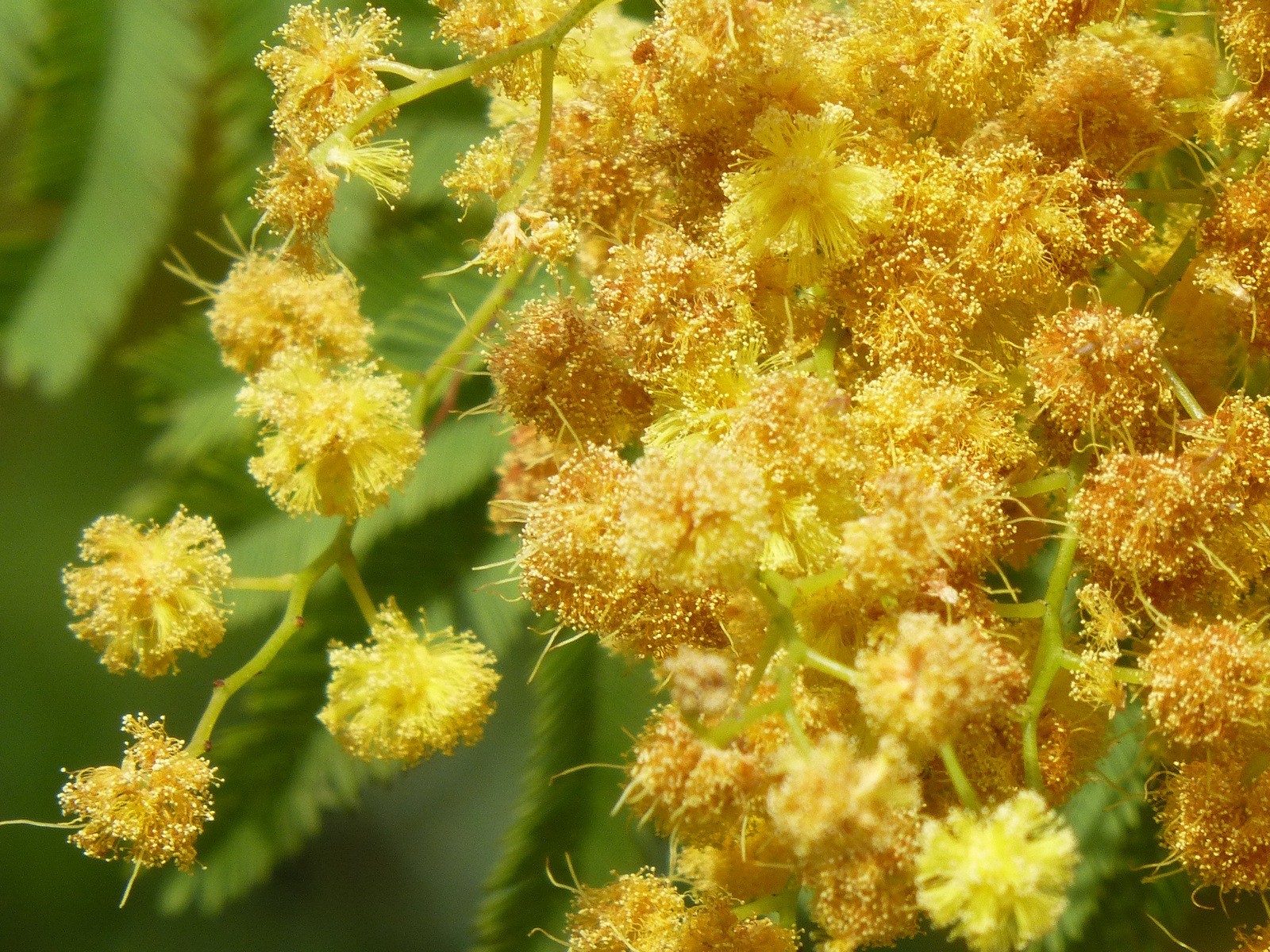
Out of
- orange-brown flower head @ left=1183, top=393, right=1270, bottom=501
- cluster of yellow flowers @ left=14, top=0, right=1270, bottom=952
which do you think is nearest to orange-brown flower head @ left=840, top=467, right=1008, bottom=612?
cluster of yellow flowers @ left=14, top=0, right=1270, bottom=952

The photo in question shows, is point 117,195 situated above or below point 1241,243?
below

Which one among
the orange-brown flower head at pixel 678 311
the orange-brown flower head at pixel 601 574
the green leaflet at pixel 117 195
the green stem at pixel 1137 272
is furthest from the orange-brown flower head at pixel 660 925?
the green leaflet at pixel 117 195

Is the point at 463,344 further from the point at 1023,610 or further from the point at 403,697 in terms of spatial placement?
the point at 1023,610

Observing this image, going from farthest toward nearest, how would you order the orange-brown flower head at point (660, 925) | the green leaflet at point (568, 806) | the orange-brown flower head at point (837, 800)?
the green leaflet at point (568, 806) < the orange-brown flower head at point (660, 925) < the orange-brown flower head at point (837, 800)

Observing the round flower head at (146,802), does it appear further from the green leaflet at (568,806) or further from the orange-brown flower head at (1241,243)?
the orange-brown flower head at (1241,243)

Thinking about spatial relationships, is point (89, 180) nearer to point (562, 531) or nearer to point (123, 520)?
point (123, 520)

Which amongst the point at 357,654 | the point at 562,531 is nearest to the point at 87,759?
the point at 357,654

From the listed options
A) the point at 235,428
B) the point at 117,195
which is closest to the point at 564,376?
the point at 235,428
